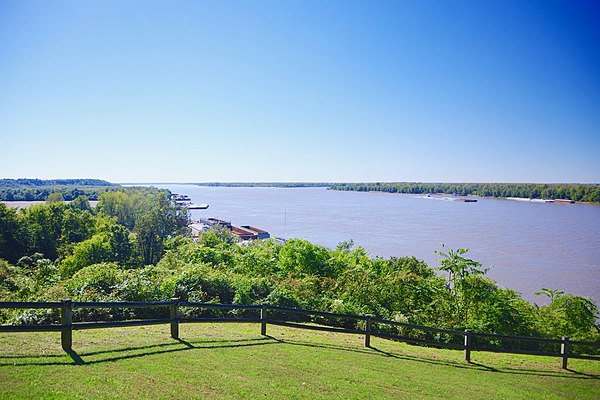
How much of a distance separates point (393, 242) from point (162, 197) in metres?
34.3

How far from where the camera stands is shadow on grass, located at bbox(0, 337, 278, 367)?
7028 millimetres

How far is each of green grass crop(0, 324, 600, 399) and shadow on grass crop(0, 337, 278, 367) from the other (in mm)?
18

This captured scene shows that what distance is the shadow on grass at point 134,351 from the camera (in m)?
7.03

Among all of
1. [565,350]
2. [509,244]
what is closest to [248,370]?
[565,350]

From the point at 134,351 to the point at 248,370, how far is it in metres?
2.37

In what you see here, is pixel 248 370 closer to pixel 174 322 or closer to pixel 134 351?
pixel 134 351

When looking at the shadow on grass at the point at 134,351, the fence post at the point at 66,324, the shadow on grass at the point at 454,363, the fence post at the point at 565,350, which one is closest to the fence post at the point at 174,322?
the shadow on grass at the point at 134,351

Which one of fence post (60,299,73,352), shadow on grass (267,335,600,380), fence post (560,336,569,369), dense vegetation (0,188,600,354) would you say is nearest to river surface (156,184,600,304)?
dense vegetation (0,188,600,354)

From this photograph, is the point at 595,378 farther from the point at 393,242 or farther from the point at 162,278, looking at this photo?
the point at 393,242

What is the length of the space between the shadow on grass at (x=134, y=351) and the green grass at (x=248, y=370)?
2 cm

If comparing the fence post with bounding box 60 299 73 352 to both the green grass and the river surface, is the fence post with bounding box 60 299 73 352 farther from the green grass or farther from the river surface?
the river surface

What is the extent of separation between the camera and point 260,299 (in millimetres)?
17078

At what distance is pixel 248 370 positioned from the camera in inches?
316

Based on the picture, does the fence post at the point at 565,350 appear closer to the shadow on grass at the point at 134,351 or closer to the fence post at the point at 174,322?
the shadow on grass at the point at 134,351
